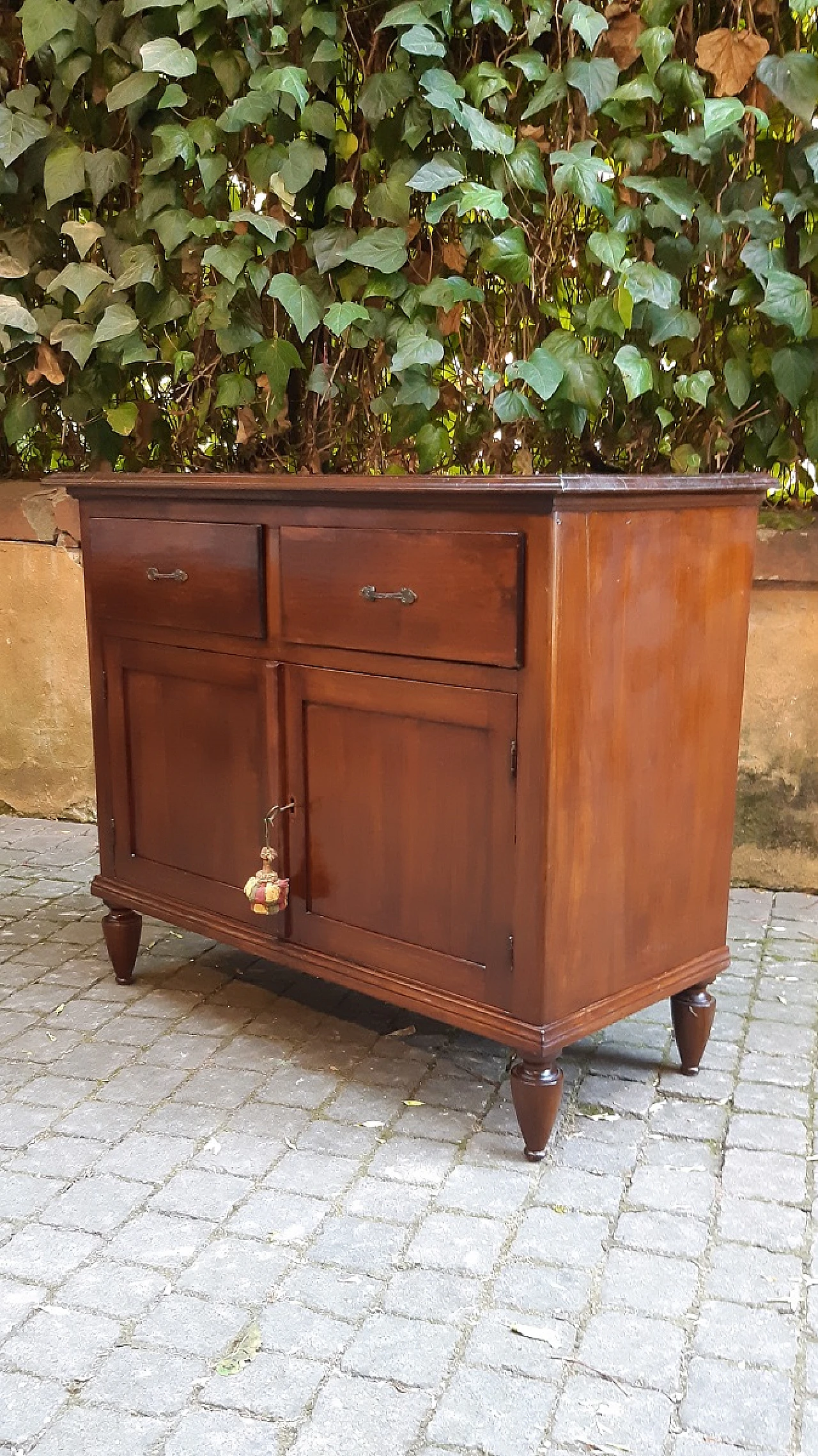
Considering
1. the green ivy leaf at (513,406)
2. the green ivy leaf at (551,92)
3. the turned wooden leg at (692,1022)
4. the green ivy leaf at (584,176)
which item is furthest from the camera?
→ the green ivy leaf at (513,406)

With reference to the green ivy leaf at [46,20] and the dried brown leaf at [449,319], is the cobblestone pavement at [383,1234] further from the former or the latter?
the green ivy leaf at [46,20]

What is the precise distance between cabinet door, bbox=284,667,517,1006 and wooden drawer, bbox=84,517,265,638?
0.18 m

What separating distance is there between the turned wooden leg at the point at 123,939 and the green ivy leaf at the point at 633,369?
5.05 feet

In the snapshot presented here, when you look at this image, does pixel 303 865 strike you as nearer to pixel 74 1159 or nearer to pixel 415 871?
pixel 415 871

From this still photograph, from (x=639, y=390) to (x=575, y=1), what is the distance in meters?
0.83

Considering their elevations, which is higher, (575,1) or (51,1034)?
(575,1)

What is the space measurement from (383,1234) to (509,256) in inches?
80.4

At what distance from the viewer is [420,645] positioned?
1925 millimetres

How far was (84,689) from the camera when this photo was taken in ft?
12.4

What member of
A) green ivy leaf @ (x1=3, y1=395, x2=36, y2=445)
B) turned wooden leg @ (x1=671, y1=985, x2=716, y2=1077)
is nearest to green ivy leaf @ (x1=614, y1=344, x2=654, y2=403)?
turned wooden leg @ (x1=671, y1=985, x2=716, y2=1077)

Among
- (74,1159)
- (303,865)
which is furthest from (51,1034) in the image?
(303,865)

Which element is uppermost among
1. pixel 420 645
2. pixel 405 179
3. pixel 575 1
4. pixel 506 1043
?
pixel 575 1

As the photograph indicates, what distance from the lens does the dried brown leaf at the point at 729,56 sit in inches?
102

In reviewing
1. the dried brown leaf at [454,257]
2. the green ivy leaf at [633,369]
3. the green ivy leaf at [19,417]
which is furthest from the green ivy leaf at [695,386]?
the green ivy leaf at [19,417]
